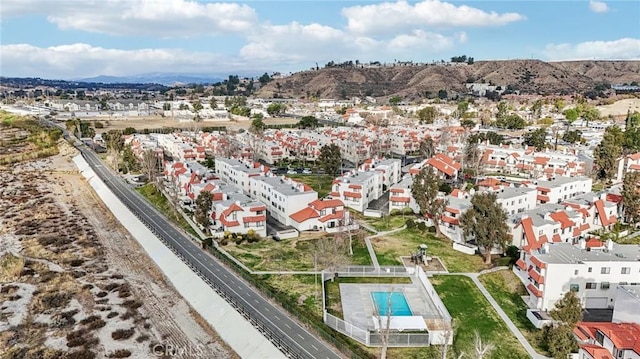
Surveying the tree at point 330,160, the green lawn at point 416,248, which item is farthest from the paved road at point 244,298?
the tree at point 330,160

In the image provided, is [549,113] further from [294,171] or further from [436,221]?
[436,221]

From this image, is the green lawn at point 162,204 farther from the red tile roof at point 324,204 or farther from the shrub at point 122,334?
the shrub at point 122,334

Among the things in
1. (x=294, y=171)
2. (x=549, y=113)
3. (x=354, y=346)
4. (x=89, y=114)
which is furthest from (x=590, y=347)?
(x=89, y=114)

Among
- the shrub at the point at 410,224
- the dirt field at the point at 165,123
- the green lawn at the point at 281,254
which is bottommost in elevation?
the green lawn at the point at 281,254

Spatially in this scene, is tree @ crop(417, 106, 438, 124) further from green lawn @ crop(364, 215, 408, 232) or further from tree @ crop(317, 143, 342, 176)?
green lawn @ crop(364, 215, 408, 232)

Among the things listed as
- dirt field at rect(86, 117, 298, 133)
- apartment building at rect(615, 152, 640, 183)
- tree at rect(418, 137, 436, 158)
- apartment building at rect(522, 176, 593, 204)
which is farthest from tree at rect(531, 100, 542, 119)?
apartment building at rect(522, 176, 593, 204)
